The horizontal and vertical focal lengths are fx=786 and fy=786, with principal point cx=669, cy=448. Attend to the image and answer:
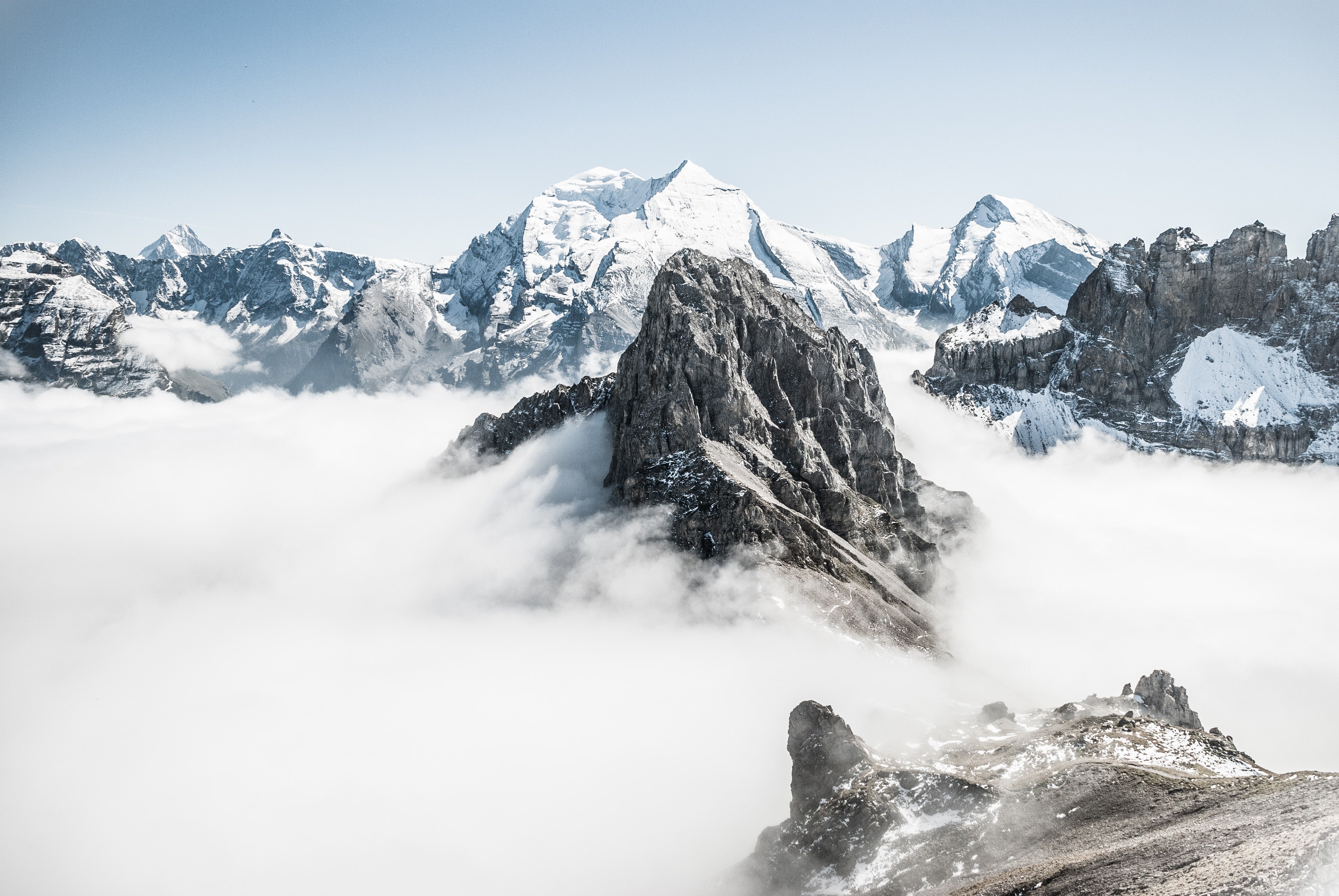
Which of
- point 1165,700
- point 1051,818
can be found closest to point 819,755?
point 1051,818

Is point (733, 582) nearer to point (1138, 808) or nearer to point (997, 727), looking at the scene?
point (997, 727)

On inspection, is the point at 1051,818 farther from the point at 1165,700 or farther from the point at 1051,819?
the point at 1165,700

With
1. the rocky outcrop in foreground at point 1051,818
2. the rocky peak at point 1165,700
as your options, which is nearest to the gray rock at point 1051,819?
the rocky outcrop in foreground at point 1051,818

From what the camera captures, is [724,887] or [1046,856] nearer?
[1046,856]

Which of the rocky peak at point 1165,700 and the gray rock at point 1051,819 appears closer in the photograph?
the gray rock at point 1051,819

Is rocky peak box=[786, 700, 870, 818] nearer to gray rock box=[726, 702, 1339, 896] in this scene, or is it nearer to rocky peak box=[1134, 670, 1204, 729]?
Answer: gray rock box=[726, 702, 1339, 896]

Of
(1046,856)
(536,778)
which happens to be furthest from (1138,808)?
(536,778)

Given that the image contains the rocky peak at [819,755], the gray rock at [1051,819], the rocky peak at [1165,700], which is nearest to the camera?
the gray rock at [1051,819]

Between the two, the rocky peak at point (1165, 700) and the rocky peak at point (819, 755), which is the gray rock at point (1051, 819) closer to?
the rocky peak at point (819, 755)
